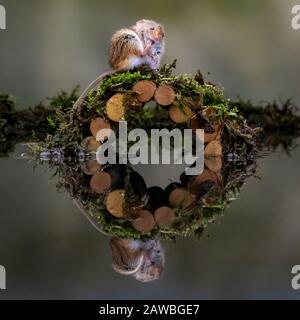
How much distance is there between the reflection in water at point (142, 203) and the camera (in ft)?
6.91

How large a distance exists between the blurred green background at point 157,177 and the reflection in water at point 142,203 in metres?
0.06

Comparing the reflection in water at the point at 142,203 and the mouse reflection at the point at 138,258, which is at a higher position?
the reflection in water at the point at 142,203

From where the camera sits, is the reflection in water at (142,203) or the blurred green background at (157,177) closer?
the blurred green background at (157,177)

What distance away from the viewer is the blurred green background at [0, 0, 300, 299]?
1844 mm

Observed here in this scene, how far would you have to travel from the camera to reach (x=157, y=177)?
3.77 m

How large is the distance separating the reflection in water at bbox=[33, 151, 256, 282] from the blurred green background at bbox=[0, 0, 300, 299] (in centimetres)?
6

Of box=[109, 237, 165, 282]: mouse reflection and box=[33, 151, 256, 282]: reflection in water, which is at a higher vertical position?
box=[33, 151, 256, 282]: reflection in water

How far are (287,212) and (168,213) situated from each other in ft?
1.87

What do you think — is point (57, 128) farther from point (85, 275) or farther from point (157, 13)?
point (157, 13)

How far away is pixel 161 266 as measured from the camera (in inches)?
77.4

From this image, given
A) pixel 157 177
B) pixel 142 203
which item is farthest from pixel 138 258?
pixel 157 177

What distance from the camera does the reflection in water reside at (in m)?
2.11

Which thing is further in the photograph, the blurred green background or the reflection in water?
the reflection in water

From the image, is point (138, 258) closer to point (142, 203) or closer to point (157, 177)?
point (142, 203)
